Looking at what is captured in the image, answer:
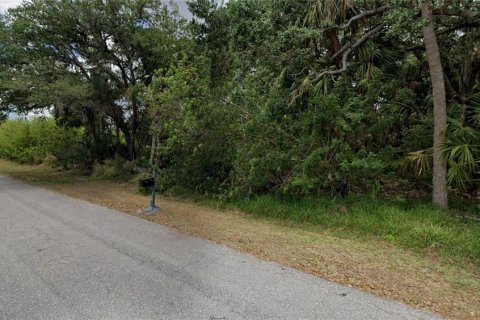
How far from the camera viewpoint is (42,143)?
58.1 ft

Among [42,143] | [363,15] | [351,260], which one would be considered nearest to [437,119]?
[363,15]

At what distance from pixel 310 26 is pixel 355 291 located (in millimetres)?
5439

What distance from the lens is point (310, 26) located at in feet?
20.5

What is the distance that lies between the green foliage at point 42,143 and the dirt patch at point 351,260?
33.0ft

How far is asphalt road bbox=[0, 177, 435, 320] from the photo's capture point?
2541 millimetres

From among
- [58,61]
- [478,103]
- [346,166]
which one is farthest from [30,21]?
[478,103]

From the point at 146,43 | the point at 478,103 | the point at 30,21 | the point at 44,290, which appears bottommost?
the point at 44,290

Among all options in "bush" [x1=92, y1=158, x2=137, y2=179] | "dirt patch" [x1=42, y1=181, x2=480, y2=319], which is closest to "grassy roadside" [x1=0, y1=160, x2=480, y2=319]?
"dirt patch" [x1=42, y1=181, x2=480, y2=319]

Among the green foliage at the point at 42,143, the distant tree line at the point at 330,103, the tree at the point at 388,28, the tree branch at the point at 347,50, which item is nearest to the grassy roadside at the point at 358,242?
the distant tree line at the point at 330,103

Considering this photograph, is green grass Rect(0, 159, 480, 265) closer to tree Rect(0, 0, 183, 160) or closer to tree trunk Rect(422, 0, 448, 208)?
tree trunk Rect(422, 0, 448, 208)

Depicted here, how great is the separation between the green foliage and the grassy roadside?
29.8 feet

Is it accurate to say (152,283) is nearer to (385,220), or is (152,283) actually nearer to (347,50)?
(385,220)

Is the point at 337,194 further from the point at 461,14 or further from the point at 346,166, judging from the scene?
the point at 461,14

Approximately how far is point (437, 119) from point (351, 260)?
327cm
